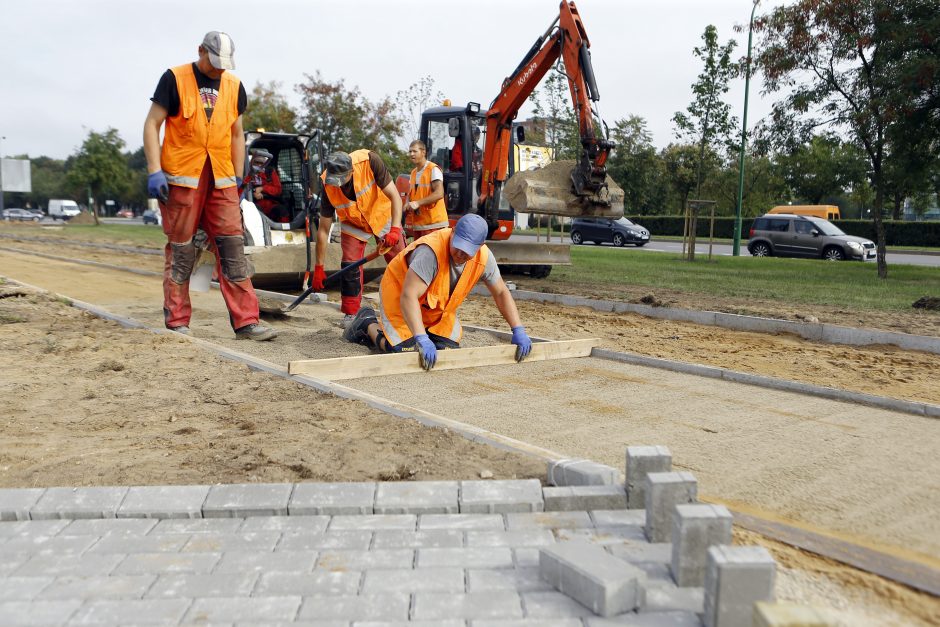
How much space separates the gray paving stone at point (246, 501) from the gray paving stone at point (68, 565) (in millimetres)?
376

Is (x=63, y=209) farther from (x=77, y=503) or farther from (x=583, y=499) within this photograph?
(x=583, y=499)

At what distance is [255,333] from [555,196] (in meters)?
5.76

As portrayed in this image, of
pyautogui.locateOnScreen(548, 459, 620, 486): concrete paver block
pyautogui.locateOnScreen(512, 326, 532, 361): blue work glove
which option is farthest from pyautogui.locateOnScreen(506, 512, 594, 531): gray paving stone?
pyautogui.locateOnScreen(512, 326, 532, 361): blue work glove

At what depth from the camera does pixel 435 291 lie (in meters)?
5.61

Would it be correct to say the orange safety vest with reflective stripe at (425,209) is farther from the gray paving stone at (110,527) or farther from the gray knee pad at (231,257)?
the gray paving stone at (110,527)

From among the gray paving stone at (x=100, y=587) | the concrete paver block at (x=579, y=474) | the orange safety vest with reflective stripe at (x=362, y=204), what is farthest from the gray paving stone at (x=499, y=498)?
the orange safety vest with reflective stripe at (x=362, y=204)

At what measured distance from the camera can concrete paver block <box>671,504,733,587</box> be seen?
2330 mm

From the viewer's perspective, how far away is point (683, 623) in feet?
7.09

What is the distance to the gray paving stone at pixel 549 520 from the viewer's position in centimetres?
283

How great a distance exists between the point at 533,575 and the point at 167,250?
5232mm

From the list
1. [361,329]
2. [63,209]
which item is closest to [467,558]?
[361,329]

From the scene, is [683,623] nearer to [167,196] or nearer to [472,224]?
[472,224]

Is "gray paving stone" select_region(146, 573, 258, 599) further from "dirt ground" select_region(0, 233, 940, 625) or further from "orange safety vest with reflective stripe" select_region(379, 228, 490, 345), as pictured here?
"orange safety vest with reflective stripe" select_region(379, 228, 490, 345)

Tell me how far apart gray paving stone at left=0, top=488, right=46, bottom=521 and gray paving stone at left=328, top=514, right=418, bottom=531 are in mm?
1141
